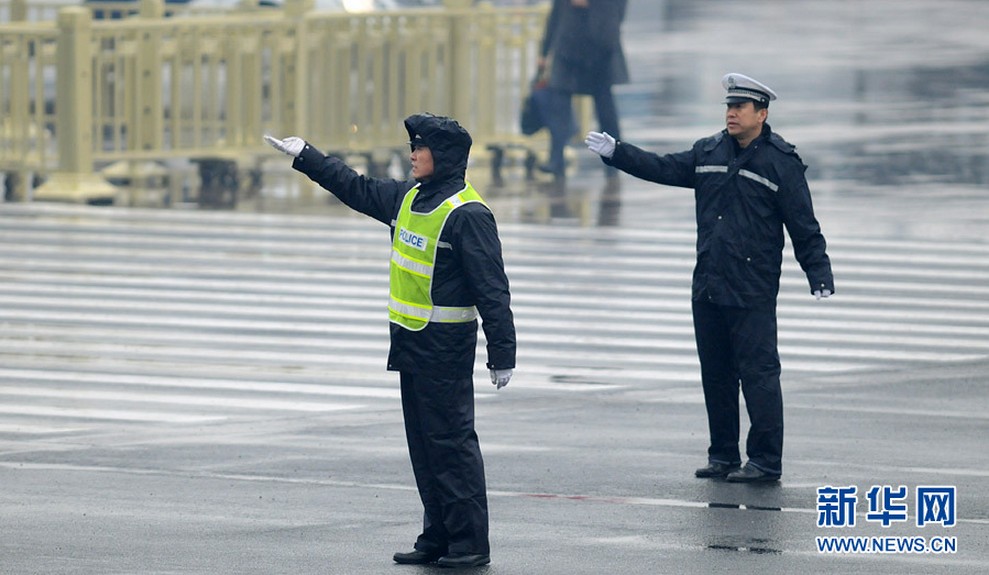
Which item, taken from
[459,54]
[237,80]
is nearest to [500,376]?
[237,80]

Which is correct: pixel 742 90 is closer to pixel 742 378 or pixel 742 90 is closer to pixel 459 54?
pixel 742 378

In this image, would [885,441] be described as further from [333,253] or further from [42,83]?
[42,83]

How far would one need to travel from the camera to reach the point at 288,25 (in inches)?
928

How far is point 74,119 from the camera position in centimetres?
2175

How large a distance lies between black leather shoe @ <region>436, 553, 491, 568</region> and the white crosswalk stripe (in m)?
3.38

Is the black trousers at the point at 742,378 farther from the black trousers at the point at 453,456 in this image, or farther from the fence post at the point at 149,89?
the fence post at the point at 149,89

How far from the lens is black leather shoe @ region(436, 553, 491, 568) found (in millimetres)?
8461

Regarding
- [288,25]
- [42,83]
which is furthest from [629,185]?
[42,83]

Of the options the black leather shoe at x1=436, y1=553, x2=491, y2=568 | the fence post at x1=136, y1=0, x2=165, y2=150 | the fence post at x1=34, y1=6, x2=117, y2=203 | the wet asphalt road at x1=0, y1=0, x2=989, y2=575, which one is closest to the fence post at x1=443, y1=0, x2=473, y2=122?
the wet asphalt road at x1=0, y1=0, x2=989, y2=575

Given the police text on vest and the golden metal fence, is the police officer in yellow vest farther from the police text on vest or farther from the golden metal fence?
the golden metal fence

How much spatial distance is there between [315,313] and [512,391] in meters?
3.16

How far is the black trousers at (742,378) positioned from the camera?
10.2 m

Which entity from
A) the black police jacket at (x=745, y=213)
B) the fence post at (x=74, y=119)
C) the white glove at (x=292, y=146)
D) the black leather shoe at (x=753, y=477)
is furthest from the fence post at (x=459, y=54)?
the white glove at (x=292, y=146)

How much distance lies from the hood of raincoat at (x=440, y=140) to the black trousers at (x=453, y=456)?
2.47ft
